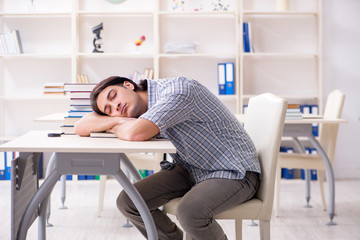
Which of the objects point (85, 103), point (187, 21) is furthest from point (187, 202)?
point (187, 21)

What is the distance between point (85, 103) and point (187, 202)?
0.73 meters

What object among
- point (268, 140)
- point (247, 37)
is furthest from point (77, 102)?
point (247, 37)

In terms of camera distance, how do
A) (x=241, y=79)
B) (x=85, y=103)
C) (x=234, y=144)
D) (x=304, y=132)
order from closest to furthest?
(x=234, y=144), (x=85, y=103), (x=304, y=132), (x=241, y=79)

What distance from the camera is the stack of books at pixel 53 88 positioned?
15.8 ft

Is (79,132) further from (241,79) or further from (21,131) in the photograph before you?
(21,131)

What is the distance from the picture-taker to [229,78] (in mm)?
4801

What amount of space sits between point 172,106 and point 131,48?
10.8 ft

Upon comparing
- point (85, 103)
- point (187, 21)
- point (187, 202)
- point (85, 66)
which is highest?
point (187, 21)

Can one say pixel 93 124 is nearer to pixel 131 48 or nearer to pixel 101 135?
pixel 101 135

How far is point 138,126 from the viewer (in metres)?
1.82

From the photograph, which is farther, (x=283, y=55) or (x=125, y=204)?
(x=283, y=55)

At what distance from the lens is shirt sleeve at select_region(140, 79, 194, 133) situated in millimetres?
1793

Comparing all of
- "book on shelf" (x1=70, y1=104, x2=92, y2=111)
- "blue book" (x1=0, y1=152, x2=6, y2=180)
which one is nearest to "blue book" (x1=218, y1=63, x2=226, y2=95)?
"blue book" (x1=0, y1=152, x2=6, y2=180)

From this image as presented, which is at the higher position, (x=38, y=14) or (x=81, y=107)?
(x=38, y=14)
